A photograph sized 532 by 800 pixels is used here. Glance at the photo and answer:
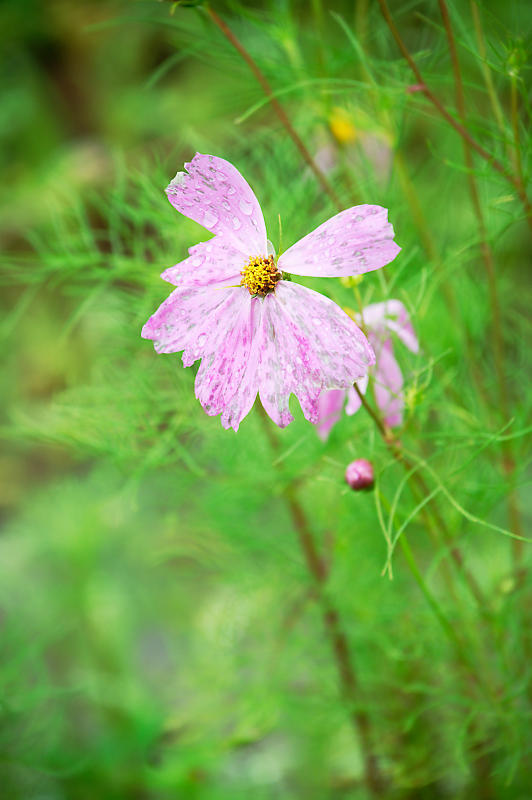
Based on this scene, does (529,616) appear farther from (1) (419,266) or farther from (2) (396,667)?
Result: (1) (419,266)

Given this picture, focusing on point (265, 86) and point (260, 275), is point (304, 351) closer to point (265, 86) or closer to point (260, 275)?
point (260, 275)

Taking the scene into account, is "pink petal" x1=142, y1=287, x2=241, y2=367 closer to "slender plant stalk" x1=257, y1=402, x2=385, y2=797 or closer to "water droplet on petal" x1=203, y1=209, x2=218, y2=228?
"water droplet on petal" x1=203, y1=209, x2=218, y2=228

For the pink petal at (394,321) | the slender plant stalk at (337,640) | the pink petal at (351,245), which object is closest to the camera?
the pink petal at (351,245)

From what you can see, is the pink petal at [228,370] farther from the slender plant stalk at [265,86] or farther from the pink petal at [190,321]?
the slender plant stalk at [265,86]

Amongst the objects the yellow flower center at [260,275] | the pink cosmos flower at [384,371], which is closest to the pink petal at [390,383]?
the pink cosmos flower at [384,371]

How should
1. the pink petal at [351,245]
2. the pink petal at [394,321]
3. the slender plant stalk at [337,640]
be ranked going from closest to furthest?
the pink petal at [351,245] < the pink petal at [394,321] < the slender plant stalk at [337,640]

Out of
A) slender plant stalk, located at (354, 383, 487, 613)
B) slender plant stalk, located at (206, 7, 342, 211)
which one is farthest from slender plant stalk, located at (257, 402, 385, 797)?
slender plant stalk, located at (206, 7, 342, 211)

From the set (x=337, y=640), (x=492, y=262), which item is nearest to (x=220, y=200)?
(x=492, y=262)
